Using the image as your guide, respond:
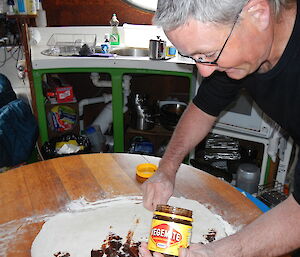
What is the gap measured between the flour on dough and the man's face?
0.53m

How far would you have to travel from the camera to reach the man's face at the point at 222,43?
2.87 ft

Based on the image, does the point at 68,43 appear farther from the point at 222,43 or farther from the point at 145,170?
the point at 222,43

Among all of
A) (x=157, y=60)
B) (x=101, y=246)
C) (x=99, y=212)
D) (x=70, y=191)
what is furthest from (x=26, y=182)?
(x=157, y=60)

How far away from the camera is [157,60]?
245 cm

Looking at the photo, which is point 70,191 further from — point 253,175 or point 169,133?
point 169,133

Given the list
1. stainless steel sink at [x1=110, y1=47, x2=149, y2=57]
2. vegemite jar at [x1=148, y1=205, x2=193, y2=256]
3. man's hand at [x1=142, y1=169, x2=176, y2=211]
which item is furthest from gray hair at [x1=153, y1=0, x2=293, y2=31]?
stainless steel sink at [x1=110, y1=47, x2=149, y2=57]

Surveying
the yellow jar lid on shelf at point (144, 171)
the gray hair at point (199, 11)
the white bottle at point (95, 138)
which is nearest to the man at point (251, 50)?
the gray hair at point (199, 11)

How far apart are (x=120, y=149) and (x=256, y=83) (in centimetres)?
171

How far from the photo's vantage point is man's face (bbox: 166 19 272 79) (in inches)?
34.4

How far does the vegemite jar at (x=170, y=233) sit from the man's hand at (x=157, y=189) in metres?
0.36

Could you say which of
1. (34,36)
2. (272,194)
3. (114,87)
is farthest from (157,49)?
(272,194)

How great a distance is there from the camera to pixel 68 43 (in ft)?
9.55

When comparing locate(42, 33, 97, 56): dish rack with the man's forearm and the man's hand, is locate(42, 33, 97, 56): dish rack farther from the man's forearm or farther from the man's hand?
the man's hand

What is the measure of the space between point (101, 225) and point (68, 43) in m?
2.07
